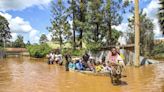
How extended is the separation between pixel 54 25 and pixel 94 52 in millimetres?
14273

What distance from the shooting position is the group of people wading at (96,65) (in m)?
15.3

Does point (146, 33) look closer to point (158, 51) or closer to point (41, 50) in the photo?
point (158, 51)

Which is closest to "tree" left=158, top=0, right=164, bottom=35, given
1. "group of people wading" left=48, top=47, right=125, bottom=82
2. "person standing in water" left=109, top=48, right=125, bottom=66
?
"group of people wading" left=48, top=47, right=125, bottom=82

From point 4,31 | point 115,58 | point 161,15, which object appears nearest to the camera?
point 115,58

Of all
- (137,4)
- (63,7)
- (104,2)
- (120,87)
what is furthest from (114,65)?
(63,7)

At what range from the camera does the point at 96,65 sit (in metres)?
23.7

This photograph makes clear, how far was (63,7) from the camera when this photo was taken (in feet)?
143

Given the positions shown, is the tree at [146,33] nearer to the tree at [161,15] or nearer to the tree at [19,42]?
the tree at [161,15]

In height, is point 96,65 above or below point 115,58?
below

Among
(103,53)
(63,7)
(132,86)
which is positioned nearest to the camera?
(132,86)

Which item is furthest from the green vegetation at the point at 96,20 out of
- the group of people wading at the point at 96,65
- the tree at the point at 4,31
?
the tree at the point at 4,31

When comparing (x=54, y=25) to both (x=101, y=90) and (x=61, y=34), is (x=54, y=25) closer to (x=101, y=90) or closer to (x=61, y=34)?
(x=61, y=34)

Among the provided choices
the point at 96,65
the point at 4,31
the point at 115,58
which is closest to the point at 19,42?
the point at 4,31

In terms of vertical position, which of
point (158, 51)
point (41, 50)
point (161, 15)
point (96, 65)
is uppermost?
point (161, 15)
